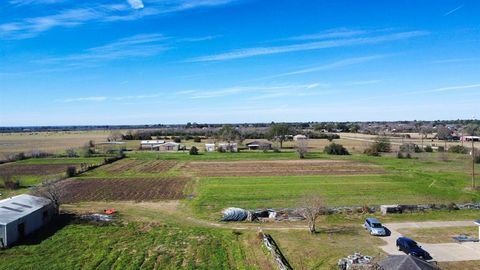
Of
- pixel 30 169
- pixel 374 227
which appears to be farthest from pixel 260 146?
pixel 374 227

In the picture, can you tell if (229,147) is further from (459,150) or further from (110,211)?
(110,211)

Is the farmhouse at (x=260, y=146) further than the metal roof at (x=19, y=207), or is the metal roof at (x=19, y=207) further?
the farmhouse at (x=260, y=146)

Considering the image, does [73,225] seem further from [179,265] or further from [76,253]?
[179,265]

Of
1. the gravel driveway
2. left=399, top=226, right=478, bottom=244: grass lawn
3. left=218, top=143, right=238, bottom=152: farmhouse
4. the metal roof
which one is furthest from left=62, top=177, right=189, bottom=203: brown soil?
left=218, top=143, right=238, bottom=152: farmhouse

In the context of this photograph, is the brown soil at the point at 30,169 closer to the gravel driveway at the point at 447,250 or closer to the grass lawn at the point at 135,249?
the grass lawn at the point at 135,249

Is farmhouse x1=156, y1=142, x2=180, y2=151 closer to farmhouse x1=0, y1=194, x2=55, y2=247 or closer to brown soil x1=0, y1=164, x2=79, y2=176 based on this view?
brown soil x1=0, y1=164, x2=79, y2=176

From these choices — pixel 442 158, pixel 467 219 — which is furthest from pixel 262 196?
pixel 442 158

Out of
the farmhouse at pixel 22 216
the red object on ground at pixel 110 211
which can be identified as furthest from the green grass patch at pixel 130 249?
the red object on ground at pixel 110 211
